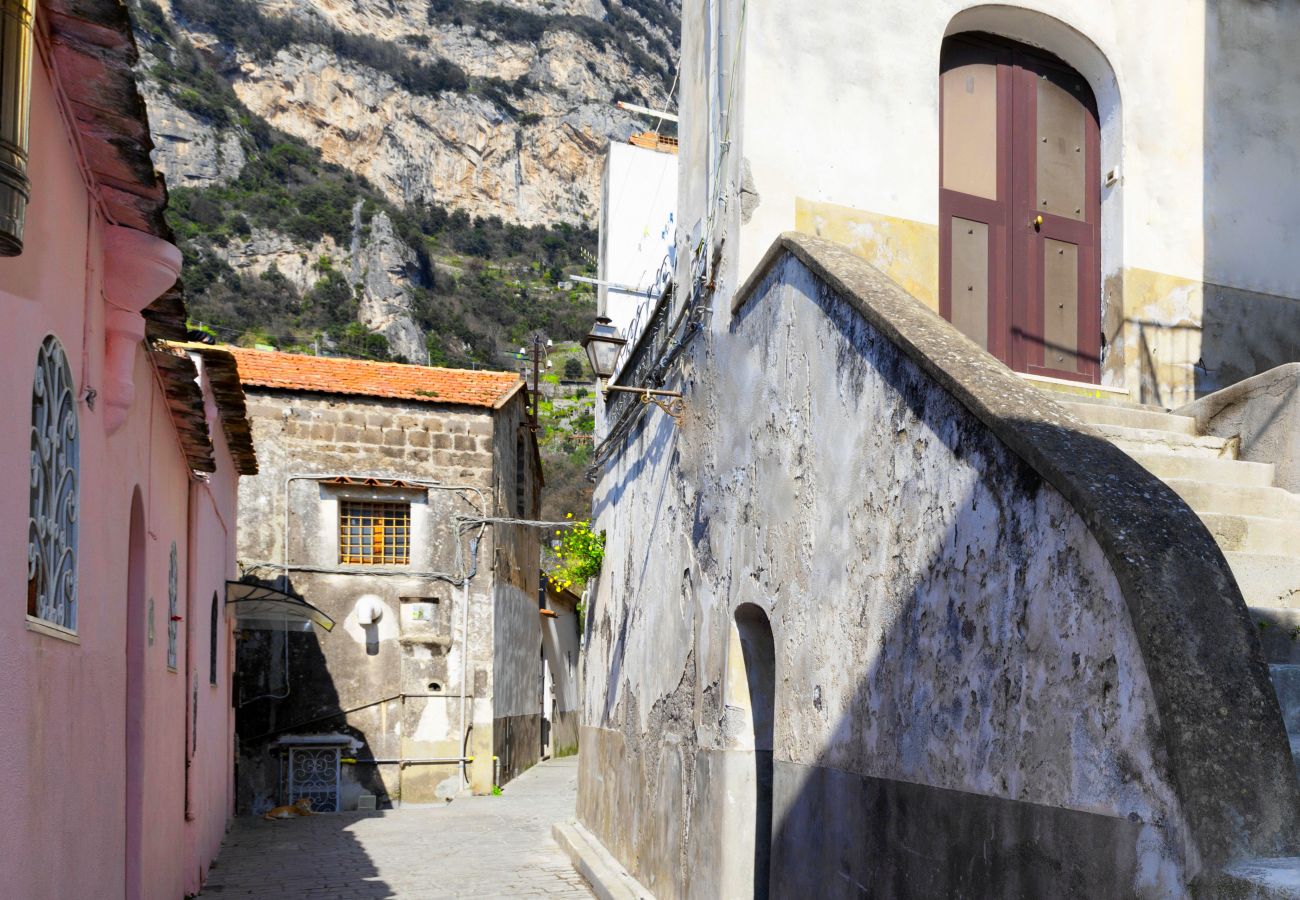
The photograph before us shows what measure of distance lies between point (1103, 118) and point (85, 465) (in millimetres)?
6384

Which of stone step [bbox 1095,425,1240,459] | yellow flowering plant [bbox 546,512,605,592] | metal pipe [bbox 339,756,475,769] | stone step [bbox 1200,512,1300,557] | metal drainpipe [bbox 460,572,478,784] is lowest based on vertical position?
metal pipe [bbox 339,756,475,769]

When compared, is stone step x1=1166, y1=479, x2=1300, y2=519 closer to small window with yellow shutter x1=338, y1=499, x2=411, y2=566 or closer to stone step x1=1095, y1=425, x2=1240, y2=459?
stone step x1=1095, y1=425, x2=1240, y2=459

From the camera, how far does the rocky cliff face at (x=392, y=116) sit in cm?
6100

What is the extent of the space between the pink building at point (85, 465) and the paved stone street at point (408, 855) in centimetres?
321

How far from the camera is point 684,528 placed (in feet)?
25.8

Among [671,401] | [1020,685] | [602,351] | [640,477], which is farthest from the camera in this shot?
[640,477]

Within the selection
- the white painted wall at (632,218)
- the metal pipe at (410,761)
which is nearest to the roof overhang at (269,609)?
the metal pipe at (410,761)

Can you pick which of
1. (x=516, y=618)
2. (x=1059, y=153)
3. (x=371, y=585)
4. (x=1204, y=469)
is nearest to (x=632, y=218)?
(x=1059, y=153)

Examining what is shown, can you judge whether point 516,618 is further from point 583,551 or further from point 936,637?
point 936,637

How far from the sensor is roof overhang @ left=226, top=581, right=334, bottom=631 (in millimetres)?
14016

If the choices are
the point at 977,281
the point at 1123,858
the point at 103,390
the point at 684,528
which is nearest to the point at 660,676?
the point at 684,528

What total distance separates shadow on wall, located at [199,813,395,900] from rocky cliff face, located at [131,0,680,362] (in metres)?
43.6

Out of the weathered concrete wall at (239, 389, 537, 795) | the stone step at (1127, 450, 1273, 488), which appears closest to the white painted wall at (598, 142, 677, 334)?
the weathered concrete wall at (239, 389, 537, 795)

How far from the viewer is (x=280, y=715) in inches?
711
